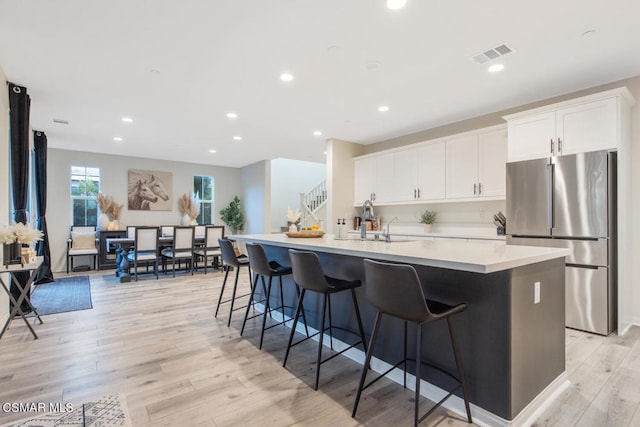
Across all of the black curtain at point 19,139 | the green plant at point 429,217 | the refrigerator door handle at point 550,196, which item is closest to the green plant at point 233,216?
the black curtain at point 19,139

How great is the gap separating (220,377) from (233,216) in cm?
704

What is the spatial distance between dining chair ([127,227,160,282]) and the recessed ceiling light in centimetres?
548

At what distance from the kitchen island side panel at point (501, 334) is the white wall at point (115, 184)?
7.56m

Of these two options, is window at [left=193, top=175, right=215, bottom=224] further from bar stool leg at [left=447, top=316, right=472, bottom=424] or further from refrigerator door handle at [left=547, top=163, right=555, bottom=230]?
bar stool leg at [left=447, top=316, right=472, bottom=424]

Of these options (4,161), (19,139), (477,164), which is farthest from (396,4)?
(19,139)

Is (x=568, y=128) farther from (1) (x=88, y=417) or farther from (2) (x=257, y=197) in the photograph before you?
(2) (x=257, y=197)

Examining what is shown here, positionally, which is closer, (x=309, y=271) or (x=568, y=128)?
(x=309, y=271)

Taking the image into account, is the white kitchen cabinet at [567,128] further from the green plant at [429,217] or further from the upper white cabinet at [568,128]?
the green plant at [429,217]

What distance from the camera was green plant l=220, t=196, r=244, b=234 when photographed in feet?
29.9

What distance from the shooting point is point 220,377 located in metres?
2.38

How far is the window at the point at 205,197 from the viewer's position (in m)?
8.98

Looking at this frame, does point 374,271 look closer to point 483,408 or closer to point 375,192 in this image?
point 483,408

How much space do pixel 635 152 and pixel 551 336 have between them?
2714 mm

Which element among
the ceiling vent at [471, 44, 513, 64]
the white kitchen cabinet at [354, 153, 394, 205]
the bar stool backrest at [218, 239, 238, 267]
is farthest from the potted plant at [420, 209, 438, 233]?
the bar stool backrest at [218, 239, 238, 267]
